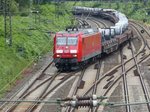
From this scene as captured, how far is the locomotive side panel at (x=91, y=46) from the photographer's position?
3804cm

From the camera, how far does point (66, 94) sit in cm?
2916

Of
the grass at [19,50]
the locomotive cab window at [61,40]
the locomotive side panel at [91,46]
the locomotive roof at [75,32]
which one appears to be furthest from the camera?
the locomotive side panel at [91,46]

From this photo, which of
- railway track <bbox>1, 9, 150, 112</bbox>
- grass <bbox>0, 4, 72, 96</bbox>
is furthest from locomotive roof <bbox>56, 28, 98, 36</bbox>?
grass <bbox>0, 4, 72, 96</bbox>

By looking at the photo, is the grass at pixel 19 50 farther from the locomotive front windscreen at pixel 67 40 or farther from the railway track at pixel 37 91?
the locomotive front windscreen at pixel 67 40

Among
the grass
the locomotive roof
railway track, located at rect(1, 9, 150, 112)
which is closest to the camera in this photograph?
railway track, located at rect(1, 9, 150, 112)

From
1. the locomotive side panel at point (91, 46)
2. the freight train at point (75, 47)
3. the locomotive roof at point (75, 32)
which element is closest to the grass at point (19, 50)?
the freight train at point (75, 47)

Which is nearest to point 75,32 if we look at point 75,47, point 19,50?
point 75,47

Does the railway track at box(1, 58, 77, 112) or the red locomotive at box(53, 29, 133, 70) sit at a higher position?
the red locomotive at box(53, 29, 133, 70)

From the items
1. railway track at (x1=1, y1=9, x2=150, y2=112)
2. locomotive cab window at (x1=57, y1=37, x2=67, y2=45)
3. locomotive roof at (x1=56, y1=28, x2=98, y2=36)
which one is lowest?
railway track at (x1=1, y1=9, x2=150, y2=112)

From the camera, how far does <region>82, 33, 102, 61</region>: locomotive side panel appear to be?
38037 millimetres

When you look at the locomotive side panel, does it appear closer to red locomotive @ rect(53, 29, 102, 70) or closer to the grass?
red locomotive @ rect(53, 29, 102, 70)

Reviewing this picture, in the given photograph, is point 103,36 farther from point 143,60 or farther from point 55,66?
point 55,66

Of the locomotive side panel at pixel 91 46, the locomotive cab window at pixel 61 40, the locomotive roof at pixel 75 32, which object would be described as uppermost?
the locomotive roof at pixel 75 32

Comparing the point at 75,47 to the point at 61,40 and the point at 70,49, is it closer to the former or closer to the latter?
the point at 70,49
